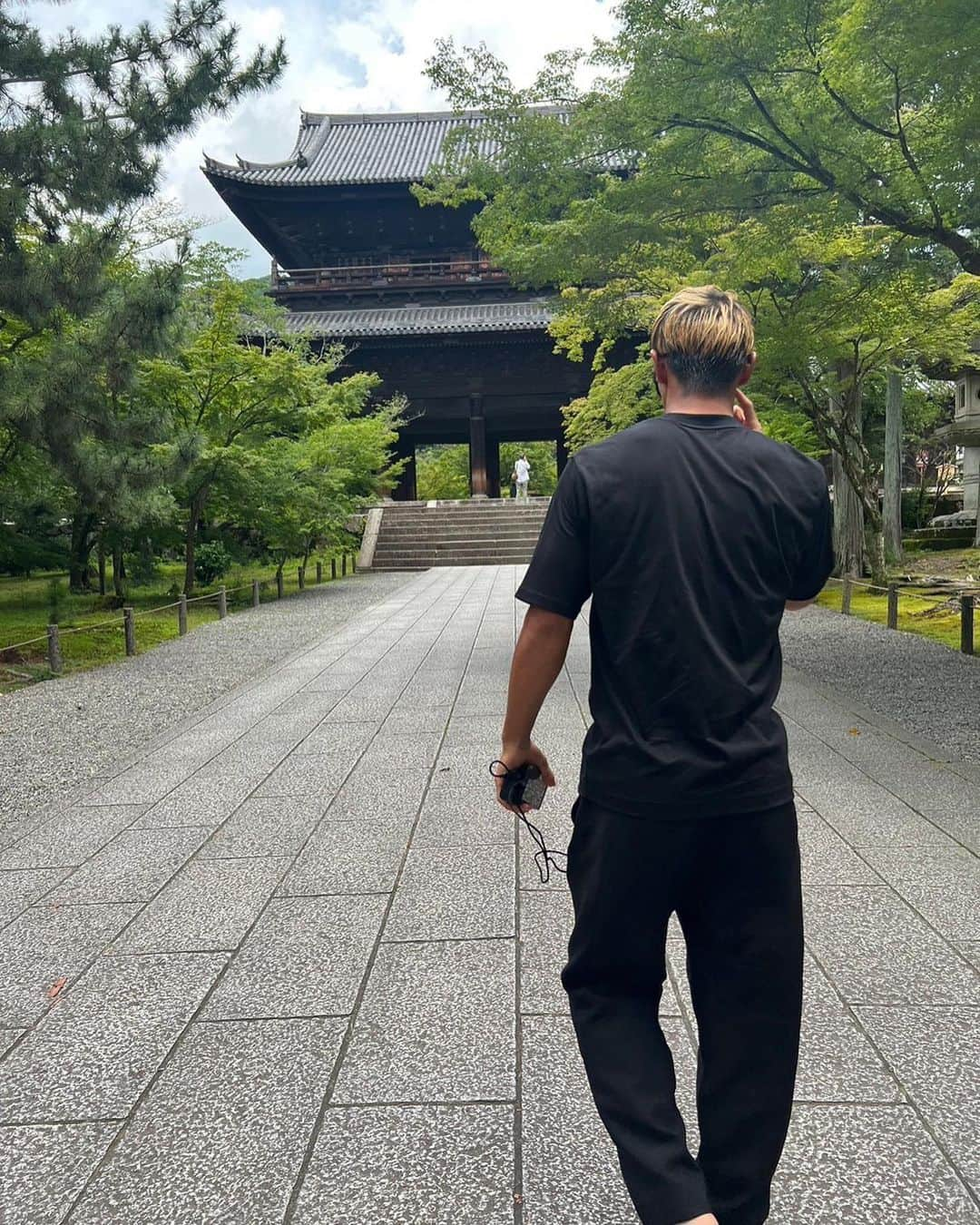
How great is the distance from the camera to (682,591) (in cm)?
149

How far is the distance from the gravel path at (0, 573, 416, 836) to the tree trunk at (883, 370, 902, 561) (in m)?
11.7

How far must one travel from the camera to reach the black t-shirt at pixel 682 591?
1497 millimetres

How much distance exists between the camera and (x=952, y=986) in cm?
266

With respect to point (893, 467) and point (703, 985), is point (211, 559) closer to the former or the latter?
point (893, 467)

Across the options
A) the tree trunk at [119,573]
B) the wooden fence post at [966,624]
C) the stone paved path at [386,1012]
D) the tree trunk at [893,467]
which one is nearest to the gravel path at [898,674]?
the wooden fence post at [966,624]

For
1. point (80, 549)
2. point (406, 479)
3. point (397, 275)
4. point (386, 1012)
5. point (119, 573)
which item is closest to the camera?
point (386, 1012)

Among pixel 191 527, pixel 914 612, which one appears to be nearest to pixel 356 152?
pixel 191 527

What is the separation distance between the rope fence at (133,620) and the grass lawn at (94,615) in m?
0.05

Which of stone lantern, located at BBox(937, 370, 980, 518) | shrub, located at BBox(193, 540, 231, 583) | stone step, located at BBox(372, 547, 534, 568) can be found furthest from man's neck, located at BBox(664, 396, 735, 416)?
stone step, located at BBox(372, 547, 534, 568)

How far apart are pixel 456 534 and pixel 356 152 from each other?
548 inches

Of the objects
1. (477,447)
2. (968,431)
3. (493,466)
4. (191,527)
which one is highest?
(477,447)

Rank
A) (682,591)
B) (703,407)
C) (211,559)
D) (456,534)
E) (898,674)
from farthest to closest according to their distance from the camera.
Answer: (456,534), (211,559), (898,674), (703,407), (682,591)

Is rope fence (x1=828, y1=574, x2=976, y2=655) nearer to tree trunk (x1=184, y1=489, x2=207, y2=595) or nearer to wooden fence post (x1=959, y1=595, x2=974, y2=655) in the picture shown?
wooden fence post (x1=959, y1=595, x2=974, y2=655)

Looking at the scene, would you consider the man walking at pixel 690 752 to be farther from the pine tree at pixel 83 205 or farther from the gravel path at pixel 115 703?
the pine tree at pixel 83 205
